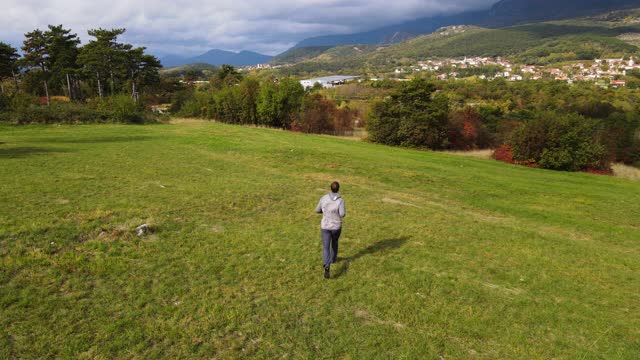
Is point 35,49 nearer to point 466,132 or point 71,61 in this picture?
point 71,61

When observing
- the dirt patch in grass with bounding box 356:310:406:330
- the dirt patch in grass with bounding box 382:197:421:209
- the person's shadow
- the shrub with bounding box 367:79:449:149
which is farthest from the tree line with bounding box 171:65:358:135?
the dirt patch in grass with bounding box 356:310:406:330

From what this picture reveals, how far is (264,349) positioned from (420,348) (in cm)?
278

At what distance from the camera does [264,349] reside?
6250 mm

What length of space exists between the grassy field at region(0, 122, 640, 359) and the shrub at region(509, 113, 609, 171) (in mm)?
23663

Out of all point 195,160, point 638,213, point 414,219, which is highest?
point 195,160

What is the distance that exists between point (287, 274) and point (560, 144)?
138ft

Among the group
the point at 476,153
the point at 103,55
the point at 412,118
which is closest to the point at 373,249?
the point at 412,118

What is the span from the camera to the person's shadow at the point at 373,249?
32.1 ft

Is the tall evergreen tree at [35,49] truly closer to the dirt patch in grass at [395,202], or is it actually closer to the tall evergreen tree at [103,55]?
the tall evergreen tree at [103,55]

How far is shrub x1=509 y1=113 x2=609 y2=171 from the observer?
40000 mm

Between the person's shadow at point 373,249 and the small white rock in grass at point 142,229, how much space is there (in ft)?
18.5

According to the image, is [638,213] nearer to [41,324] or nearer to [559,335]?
[559,335]

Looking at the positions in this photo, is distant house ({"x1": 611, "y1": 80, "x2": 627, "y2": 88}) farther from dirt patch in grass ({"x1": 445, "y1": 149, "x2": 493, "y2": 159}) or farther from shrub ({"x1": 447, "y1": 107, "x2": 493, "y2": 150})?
dirt patch in grass ({"x1": 445, "y1": 149, "x2": 493, "y2": 159})

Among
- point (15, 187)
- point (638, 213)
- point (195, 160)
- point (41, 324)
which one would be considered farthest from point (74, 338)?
point (638, 213)
